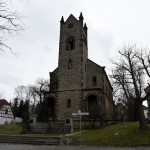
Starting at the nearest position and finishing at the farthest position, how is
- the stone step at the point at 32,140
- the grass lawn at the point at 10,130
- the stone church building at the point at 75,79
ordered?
1. the stone step at the point at 32,140
2. the grass lawn at the point at 10,130
3. the stone church building at the point at 75,79

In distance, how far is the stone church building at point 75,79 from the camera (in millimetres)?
37125

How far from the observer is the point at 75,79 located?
38.8 metres

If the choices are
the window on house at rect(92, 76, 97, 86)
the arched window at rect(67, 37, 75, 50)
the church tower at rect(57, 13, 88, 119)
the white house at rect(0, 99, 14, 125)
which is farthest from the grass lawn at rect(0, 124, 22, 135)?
the arched window at rect(67, 37, 75, 50)

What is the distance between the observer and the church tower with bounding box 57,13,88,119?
1491 inches

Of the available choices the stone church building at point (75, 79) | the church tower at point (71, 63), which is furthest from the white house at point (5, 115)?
the church tower at point (71, 63)

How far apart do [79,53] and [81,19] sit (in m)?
7.23

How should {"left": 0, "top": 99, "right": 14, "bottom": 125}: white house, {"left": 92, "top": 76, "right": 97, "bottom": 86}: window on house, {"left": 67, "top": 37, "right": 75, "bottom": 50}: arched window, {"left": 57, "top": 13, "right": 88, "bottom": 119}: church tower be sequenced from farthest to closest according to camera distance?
{"left": 0, "top": 99, "right": 14, "bottom": 125}: white house < {"left": 67, "top": 37, "right": 75, "bottom": 50}: arched window < {"left": 92, "top": 76, "right": 97, "bottom": 86}: window on house < {"left": 57, "top": 13, "right": 88, "bottom": 119}: church tower

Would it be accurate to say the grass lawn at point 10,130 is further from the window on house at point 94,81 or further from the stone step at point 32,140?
the window on house at point 94,81

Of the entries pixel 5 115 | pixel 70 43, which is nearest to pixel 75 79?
pixel 70 43

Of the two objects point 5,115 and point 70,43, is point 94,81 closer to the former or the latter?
point 70,43

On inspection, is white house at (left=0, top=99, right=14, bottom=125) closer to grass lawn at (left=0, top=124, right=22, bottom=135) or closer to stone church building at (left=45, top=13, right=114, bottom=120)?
stone church building at (left=45, top=13, right=114, bottom=120)

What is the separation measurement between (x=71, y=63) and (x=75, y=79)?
3.39m

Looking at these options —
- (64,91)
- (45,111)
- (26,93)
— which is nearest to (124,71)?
(64,91)

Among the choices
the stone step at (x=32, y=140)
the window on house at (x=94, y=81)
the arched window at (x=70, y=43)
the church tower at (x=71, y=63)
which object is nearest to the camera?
the stone step at (x=32, y=140)
